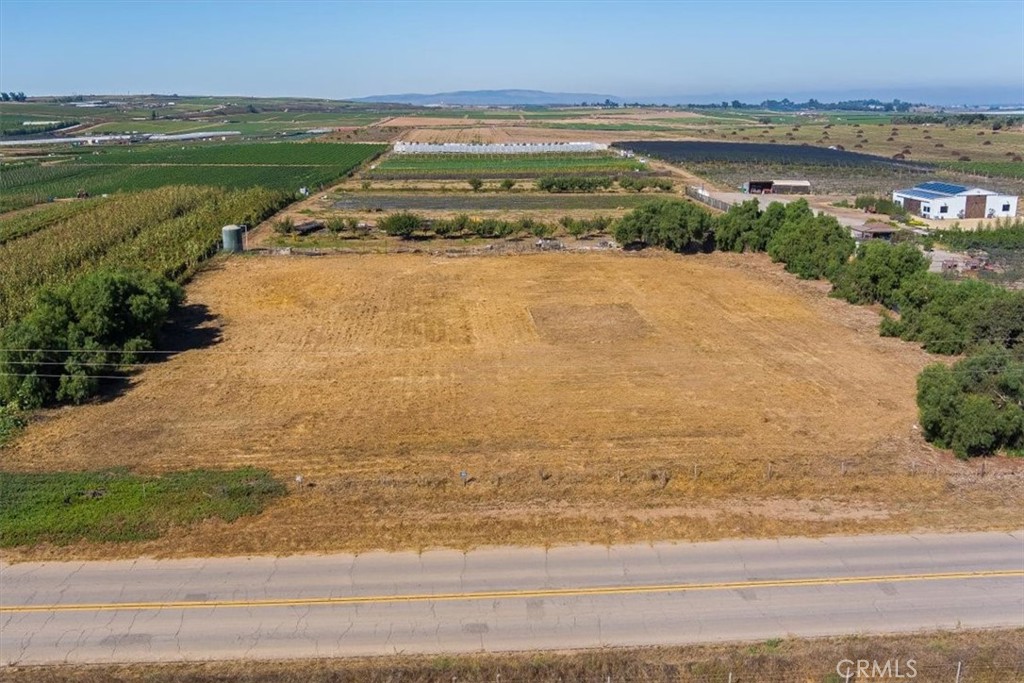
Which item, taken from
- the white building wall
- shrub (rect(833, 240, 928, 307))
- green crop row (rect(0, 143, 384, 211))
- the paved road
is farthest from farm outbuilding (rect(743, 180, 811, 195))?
the paved road

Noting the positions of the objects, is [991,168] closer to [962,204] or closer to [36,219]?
[962,204]

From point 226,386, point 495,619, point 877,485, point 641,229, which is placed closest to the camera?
point 495,619

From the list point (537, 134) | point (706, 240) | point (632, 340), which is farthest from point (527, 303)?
point (537, 134)

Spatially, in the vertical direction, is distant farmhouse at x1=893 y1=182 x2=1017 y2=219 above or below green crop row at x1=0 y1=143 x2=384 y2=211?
below

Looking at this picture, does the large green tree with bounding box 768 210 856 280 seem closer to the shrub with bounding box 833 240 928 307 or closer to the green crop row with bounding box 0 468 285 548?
the shrub with bounding box 833 240 928 307

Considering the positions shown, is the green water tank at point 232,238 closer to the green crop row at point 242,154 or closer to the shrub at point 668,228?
the shrub at point 668,228

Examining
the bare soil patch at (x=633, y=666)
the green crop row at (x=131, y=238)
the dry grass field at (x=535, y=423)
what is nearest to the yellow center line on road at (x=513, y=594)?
the bare soil patch at (x=633, y=666)

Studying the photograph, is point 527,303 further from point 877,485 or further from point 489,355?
point 877,485
